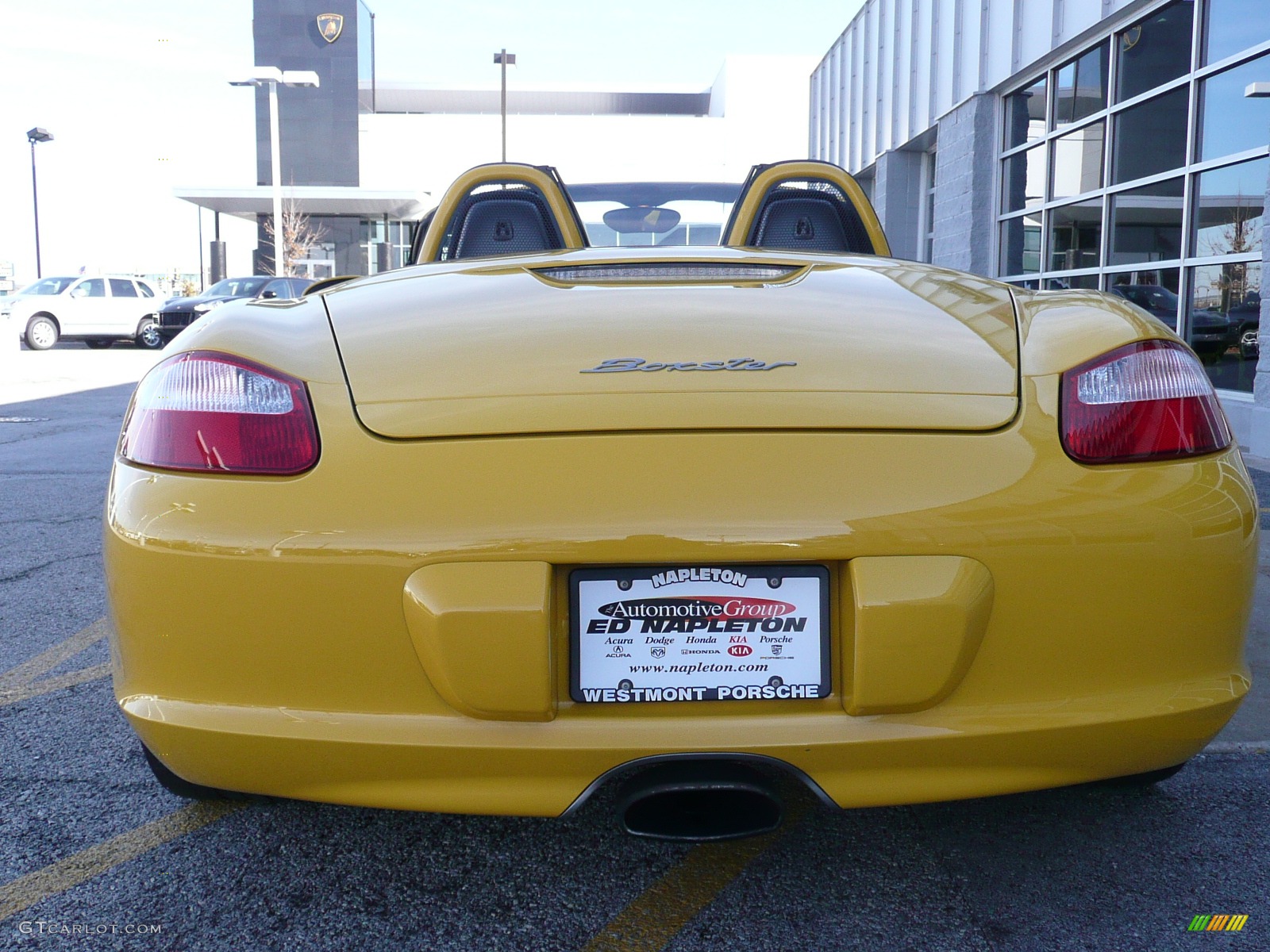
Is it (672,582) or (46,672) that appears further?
(46,672)

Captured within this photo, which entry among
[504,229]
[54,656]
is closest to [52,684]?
[54,656]

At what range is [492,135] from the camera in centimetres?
3938

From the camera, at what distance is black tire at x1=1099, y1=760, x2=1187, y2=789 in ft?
6.49

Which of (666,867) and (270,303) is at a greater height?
(270,303)

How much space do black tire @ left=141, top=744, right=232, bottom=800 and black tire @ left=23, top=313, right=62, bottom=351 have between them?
2157 centimetres

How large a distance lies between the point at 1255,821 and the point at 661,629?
4.27 ft

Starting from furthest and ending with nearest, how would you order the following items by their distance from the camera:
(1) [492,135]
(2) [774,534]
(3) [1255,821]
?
1. (1) [492,135]
2. (3) [1255,821]
3. (2) [774,534]

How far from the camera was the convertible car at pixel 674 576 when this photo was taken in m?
1.44

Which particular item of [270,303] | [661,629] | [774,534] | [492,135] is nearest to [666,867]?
[661,629]

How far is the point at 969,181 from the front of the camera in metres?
12.5

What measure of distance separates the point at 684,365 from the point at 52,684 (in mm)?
2040

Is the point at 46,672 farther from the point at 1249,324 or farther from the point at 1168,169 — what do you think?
the point at 1168,169

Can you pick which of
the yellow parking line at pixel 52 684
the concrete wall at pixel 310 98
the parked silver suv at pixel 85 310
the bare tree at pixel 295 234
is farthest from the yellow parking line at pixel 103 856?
the concrete wall at pixel 310 98

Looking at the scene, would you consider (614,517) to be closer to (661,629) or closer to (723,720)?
(661,629)
